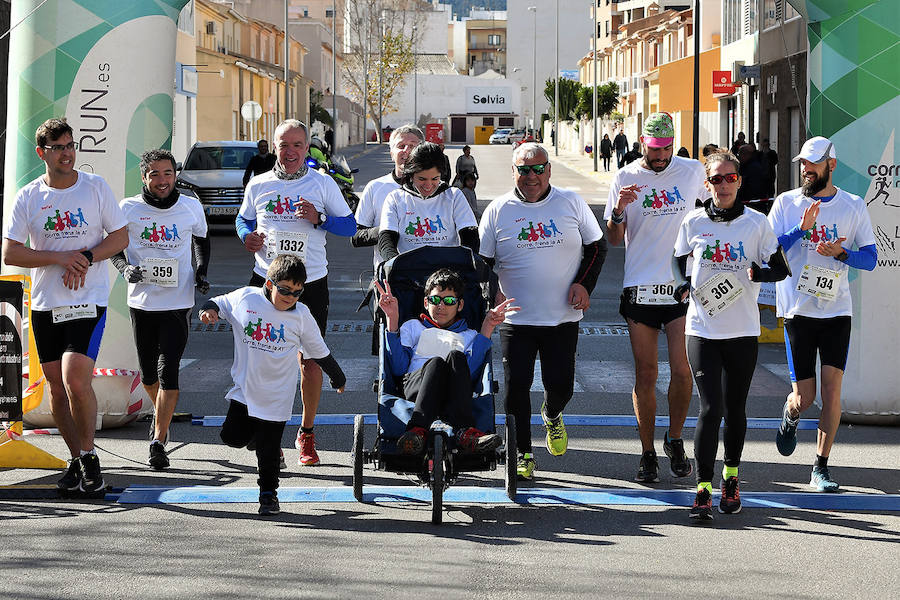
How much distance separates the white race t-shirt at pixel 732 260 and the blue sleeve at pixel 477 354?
42.6 inches

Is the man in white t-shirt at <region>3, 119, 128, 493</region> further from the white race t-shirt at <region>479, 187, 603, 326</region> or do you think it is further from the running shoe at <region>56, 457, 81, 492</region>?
the white race t-shirt at <region>479, 187, 603, 326</region>

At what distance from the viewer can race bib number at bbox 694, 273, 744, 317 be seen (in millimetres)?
6930

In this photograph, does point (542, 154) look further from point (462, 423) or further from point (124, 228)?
point (124, 228)

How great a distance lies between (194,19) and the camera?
179ft

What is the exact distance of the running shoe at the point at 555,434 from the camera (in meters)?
8.03

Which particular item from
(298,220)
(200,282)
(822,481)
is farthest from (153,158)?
(822,481)

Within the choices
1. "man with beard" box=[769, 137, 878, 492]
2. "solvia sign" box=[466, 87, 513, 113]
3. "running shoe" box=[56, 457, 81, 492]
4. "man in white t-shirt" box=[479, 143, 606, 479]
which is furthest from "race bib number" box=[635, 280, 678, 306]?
"solvia sign" box=[466, 87, 513, 113]

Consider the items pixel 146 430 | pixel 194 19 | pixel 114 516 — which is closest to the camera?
pixel 114 516

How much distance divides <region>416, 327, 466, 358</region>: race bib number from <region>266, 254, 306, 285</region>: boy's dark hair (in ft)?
2.37

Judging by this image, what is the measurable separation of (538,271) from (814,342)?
160 centimetres

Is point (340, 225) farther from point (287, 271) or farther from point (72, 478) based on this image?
point (72, 478)

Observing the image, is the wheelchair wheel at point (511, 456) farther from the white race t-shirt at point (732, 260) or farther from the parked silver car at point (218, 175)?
the parked silver car at point (218, 175)

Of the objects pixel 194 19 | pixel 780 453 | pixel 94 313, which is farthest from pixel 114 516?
pixel 194 19

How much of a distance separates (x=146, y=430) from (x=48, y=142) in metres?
2.68
